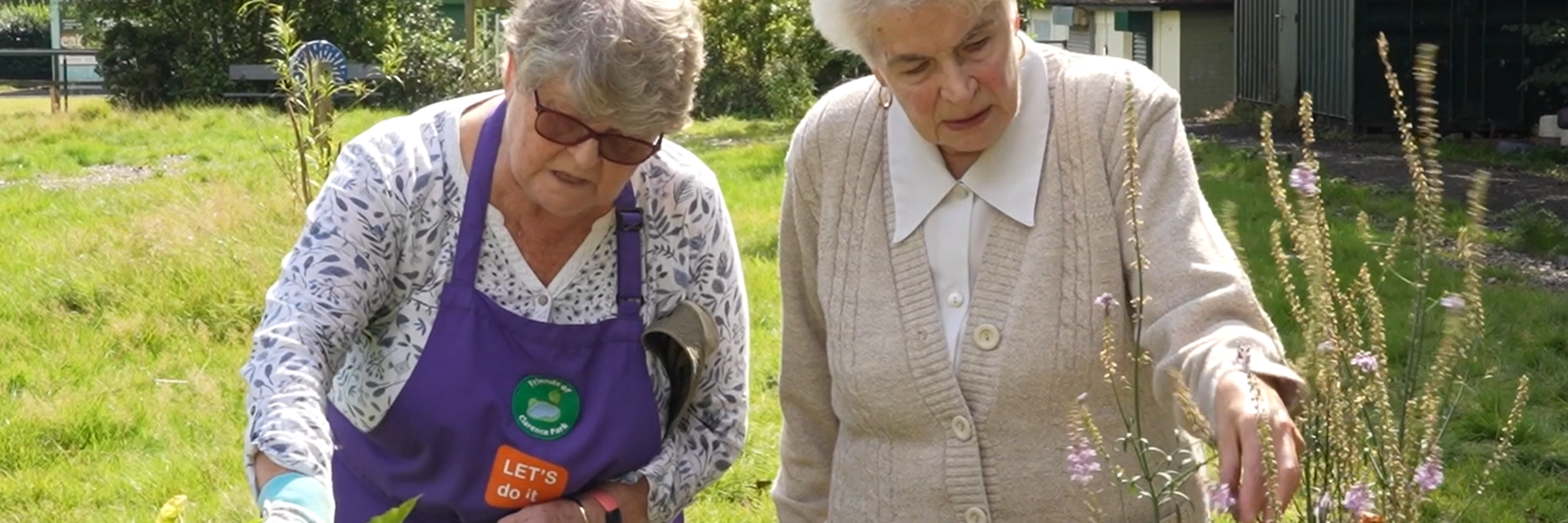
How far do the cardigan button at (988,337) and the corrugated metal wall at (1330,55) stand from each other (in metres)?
15.8

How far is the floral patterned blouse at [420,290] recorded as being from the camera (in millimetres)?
2428

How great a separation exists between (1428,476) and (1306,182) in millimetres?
315

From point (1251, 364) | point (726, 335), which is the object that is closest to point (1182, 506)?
point (1251, 364)

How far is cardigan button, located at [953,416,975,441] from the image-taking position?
251cm

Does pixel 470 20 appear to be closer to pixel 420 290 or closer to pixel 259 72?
pixel 259 72

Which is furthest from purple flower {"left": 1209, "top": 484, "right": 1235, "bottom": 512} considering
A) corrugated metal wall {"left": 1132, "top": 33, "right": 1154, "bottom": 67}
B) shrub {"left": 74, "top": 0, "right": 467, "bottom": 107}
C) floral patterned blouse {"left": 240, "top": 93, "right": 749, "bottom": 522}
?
corrugated metal wall {"left": 1132, "top": 33, "right": 1154, "bottom": 67}

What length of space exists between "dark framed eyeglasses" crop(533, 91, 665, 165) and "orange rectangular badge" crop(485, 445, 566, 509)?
45cm

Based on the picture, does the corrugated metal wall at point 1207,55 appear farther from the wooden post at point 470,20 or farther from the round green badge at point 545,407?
the round green badge at point 545,407

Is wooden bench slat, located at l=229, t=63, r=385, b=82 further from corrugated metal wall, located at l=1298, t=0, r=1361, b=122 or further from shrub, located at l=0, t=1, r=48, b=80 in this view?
shrub, located at l=0, t=1, r=48, b=80

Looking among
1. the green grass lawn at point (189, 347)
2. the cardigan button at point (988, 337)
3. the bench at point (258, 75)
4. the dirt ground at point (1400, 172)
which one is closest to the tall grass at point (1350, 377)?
the green grass lawn at point (189, 347)

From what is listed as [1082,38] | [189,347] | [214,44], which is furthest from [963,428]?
[1082,38]

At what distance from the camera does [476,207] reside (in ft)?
8.63

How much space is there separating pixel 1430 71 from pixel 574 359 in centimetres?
125

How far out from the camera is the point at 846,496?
2713mm
